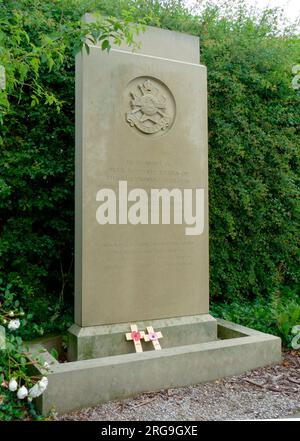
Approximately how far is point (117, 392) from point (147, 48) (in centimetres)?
305

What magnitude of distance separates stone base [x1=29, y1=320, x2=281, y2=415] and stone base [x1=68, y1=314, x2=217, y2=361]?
1.13 ft

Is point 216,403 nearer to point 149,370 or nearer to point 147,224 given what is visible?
point 149,370

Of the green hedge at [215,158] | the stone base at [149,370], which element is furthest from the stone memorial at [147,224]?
the green hedge at [215,158]

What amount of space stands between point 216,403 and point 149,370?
1.79 ft

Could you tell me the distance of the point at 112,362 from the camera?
294cm

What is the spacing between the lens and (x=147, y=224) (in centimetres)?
369

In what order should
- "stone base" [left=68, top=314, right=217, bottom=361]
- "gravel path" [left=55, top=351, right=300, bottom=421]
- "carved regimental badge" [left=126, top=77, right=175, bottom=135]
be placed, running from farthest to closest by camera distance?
1. "carved regimental badge" [left=126, top=77, right=175, bottom=135]
2. "stone base" [left=68, top=314, right=217, bottom=361]
3. "gravel path" [left=55, top=351, right=300, bottom=421]

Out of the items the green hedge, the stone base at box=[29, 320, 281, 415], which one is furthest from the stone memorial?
the green hedge

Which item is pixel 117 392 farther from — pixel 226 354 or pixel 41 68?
pixel 41 68

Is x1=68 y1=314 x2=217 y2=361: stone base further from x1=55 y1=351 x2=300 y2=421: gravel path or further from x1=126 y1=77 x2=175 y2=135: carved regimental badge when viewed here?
x1=126 y1=77 x2=175 y2=135: carved regimental badge

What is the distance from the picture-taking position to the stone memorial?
3361 mm

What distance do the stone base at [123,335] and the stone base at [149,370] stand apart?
0.34 meters
